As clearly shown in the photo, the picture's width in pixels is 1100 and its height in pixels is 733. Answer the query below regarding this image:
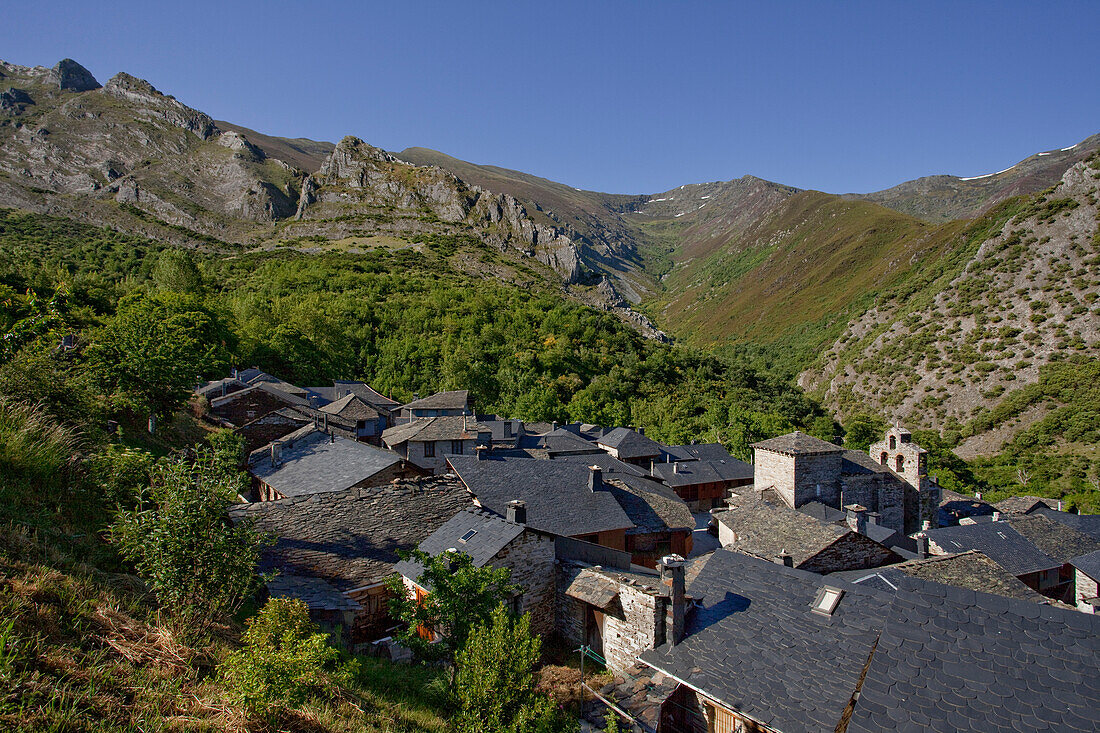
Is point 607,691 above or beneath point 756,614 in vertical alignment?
beneath

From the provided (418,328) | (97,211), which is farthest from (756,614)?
(97,211)

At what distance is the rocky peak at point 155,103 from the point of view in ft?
430

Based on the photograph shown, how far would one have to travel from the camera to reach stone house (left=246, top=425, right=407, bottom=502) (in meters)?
21.4

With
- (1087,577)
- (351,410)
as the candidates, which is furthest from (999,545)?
(351,410)

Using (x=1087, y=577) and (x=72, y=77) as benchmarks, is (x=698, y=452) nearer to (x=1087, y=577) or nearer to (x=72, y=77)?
(x=1087, y=577)

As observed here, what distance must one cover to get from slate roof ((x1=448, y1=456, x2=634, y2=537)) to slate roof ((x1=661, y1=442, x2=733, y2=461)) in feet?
64.8

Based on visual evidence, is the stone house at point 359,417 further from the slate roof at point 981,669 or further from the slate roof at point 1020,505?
the slate roof at point 1020,505

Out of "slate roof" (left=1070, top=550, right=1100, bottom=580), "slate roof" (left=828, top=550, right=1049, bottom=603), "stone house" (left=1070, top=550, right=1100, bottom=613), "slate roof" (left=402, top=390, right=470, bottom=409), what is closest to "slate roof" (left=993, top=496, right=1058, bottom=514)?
"slate roof" (left=1070, top=550, right=1100, bottom=580)

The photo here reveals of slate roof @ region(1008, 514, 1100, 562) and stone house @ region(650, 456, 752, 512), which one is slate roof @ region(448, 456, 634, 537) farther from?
slate roof @ region(1008, 514, 1100, 562)

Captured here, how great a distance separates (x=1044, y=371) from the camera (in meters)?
61.9

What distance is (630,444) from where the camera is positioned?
39812 mm

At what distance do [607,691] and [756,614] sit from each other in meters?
3.63

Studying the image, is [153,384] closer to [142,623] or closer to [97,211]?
[142,623]

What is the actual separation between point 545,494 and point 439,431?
502 inches
